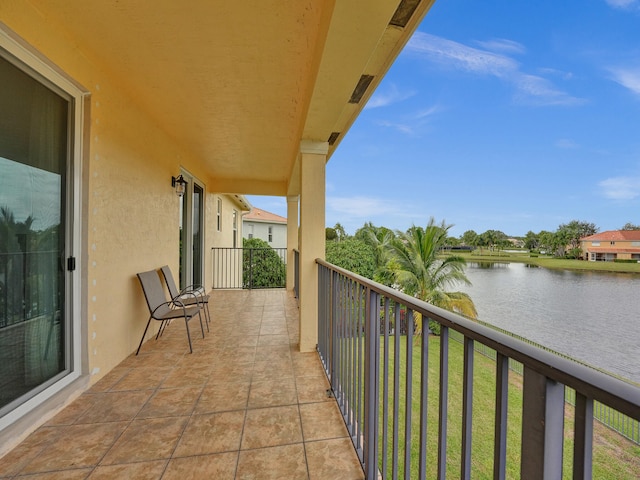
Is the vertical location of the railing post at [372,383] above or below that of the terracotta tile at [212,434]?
above

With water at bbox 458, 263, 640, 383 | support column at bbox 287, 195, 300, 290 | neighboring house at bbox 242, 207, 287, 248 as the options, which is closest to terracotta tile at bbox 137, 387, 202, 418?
water at bbox 458, 263, 640, 383

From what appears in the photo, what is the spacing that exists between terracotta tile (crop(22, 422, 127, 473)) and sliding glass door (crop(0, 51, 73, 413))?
1.27 feet

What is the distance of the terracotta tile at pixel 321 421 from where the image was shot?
6.16 feet

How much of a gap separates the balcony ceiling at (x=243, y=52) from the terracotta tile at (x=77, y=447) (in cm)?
246

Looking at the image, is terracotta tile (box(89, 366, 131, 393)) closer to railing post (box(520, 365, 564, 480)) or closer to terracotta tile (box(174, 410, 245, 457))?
terracotta tile (box(174, 410, 245, 457))

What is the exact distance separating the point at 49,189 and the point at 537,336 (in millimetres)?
7730

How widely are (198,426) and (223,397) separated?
1.14 ft

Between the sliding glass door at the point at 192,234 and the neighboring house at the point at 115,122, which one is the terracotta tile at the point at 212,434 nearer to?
the neighboring house at the point at 115,122

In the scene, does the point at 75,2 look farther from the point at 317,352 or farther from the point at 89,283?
the point at 317,352

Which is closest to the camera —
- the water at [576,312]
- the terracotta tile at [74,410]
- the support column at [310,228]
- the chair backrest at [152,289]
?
the terracotta tile at [74,410]

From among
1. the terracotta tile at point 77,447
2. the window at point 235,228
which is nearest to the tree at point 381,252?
the window at point 235,228

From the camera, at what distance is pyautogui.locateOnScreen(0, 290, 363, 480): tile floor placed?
5.28 feet

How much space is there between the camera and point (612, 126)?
9.23 m

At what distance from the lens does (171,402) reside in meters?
2.21
